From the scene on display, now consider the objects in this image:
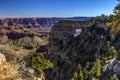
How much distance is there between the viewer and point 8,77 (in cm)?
3694

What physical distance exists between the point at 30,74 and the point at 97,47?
453 ft

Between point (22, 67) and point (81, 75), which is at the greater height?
point (22, 67)

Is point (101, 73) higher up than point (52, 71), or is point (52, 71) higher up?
point (101, 73)

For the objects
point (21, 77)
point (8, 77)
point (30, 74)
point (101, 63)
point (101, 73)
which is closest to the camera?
point (8, 77)

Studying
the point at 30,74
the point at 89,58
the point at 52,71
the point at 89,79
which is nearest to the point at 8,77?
the point at 30,74

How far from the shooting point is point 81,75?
132625 mm

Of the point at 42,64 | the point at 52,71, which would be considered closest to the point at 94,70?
the point at 42,64

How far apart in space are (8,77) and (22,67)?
27.7 feet

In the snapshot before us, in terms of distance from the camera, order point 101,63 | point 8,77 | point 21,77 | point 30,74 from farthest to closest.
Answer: point 101,63 < point 30,74 < point 21,77 < point 8,77

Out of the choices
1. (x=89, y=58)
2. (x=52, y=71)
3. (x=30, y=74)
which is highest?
(x=30, y=74)

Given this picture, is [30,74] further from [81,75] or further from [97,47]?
[97,47]

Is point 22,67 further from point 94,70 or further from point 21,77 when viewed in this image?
point 94,70

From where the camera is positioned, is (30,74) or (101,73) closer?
(30,74)

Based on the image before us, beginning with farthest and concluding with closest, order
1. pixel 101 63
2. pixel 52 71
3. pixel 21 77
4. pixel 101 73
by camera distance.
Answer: pixel 52 71, pixel 101 63, pixel 101 73, pixel 21 77
